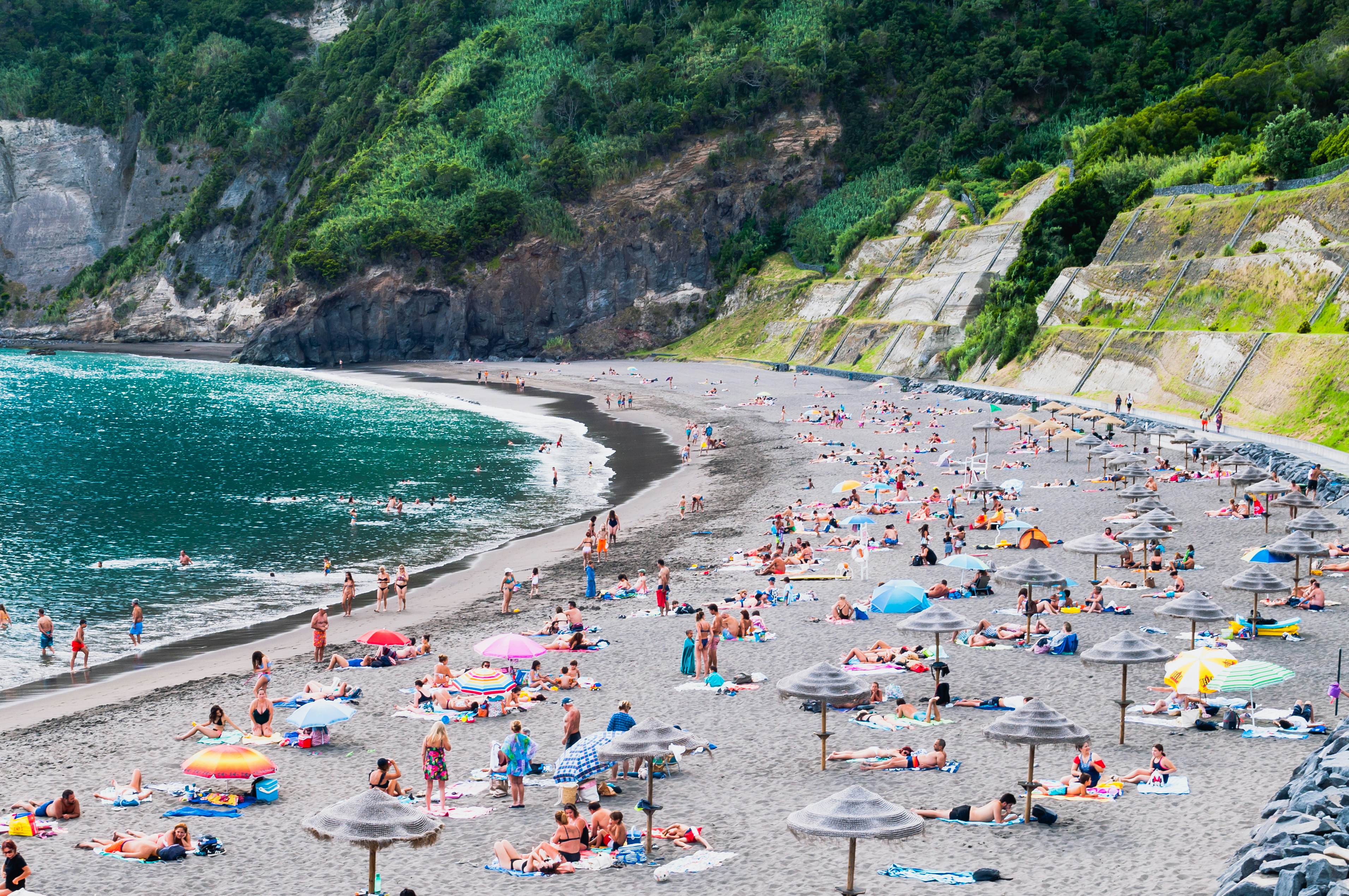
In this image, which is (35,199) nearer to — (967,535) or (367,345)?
(367,345)

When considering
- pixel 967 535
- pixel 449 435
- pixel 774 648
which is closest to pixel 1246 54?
pixel 449 435

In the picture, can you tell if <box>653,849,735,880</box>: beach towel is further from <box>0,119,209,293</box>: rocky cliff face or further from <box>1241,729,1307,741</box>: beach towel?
<box>0,119,209,293</box>: rocky cliff face

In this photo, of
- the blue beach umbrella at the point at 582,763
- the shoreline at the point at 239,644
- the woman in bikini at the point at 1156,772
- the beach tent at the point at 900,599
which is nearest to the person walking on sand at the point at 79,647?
the shoreline at the point at 239,644

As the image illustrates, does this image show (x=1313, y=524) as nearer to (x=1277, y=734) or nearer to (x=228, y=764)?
(x=1277, y=734)

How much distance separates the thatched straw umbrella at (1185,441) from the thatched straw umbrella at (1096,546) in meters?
19.0

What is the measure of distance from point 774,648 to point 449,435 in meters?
47.8

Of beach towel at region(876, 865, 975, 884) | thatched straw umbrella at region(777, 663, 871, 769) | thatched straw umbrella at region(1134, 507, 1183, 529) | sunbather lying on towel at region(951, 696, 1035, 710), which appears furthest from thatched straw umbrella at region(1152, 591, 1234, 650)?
beach towel at region(876, 865, 975, 884)

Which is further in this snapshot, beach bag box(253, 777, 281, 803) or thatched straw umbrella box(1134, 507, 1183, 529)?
thatched straw umbrella box(1134, 507, 1183, 529)

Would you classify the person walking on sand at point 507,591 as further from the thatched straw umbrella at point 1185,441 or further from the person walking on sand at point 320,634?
the thatched straw umbrella at point 1185,441

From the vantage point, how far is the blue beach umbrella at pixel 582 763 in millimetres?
16906

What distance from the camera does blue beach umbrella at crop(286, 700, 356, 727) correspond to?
1981cm

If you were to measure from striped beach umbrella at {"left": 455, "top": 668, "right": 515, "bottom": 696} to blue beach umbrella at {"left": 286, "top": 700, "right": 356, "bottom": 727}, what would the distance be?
9.67 feet

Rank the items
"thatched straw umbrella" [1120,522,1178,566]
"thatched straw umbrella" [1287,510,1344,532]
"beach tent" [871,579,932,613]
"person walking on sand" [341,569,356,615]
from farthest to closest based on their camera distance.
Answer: "person walking on sand" [341,569,356,615] → "thatched straw umbrella" [1120,522,1178,566] → "thatched straw umbrella" [1287,510,1344,532] → "beach tent" [871,579,932,613]

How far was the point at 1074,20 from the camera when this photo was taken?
12925cm
